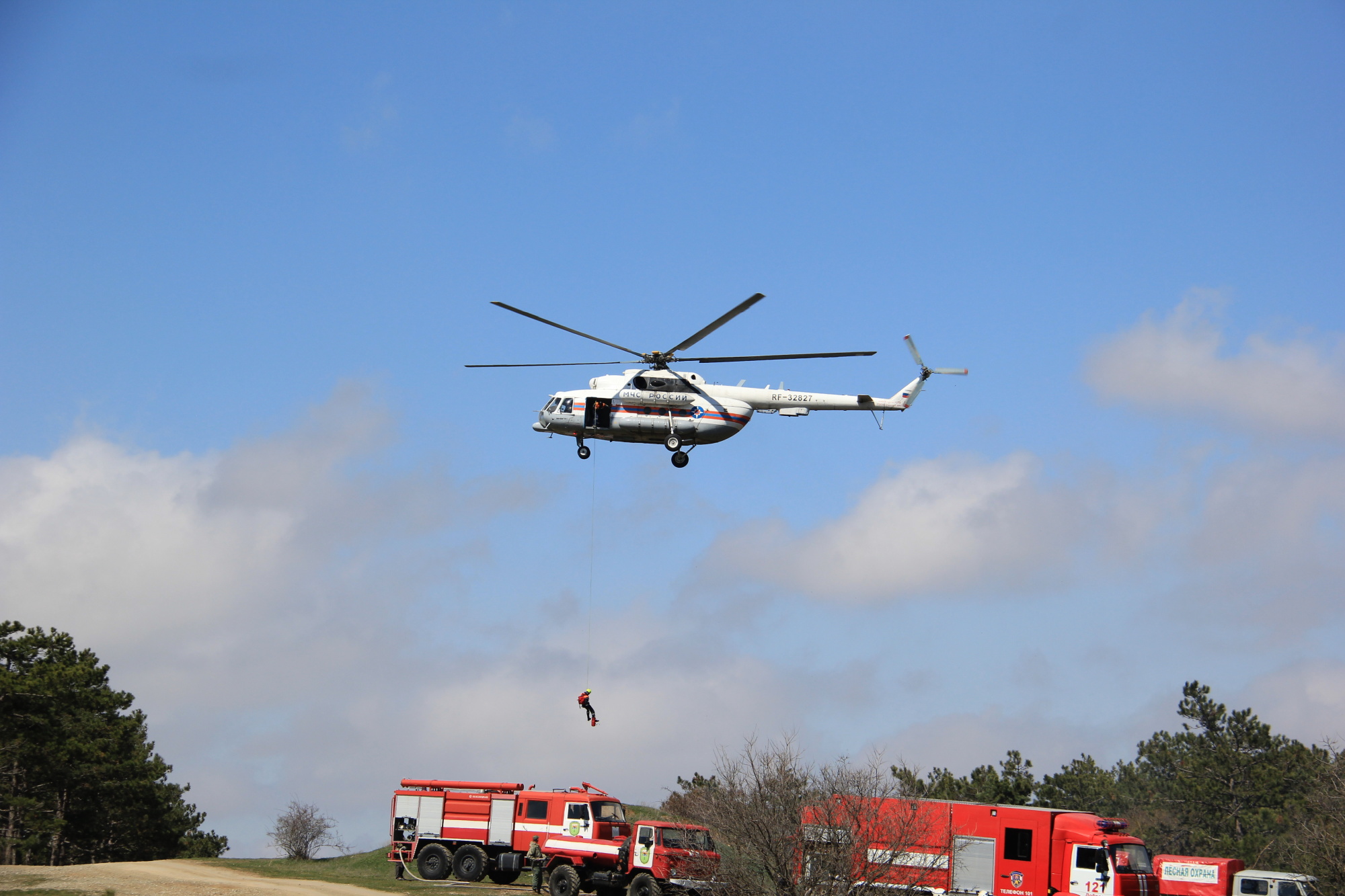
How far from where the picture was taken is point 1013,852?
23.8m

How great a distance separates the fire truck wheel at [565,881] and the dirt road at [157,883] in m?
4.17

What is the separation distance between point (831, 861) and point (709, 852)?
3576 millimetres

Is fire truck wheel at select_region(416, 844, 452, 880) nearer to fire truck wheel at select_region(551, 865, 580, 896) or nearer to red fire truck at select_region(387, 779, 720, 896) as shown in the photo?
red fire truck at select_region(387, 779, 720, 896)

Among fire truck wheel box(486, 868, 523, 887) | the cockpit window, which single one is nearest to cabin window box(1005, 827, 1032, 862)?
fire truck wheel box(486, 868, 523, 887)

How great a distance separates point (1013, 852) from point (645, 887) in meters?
7.51

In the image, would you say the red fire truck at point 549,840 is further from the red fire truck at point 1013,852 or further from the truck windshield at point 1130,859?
the truck windshield at point 1130,859

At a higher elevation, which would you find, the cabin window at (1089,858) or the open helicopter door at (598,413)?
the open helicopter door at (598,413)

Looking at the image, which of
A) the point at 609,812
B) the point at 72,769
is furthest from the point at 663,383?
the point at 72,769

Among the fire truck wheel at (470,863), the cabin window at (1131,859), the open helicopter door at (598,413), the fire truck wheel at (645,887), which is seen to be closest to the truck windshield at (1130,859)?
the cabin window at (1131,859)

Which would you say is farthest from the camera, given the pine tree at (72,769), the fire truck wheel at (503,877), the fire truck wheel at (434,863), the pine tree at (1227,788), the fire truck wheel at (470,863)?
the pine tree at (1227,788)

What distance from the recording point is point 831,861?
21141mm

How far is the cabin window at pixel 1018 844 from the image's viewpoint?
23672 mm

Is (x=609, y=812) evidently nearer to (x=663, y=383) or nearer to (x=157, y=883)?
(x=157, y=883)

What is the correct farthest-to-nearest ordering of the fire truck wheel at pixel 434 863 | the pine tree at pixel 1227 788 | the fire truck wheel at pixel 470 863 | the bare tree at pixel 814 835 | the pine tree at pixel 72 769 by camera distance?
the pine tree at pixel 1227 788
the pine tree at pixel 72 769
the fire truck wheel at pixel 434 863
the fire truck wheel at pixel 470 863
the bare tree at pixel 814 835
